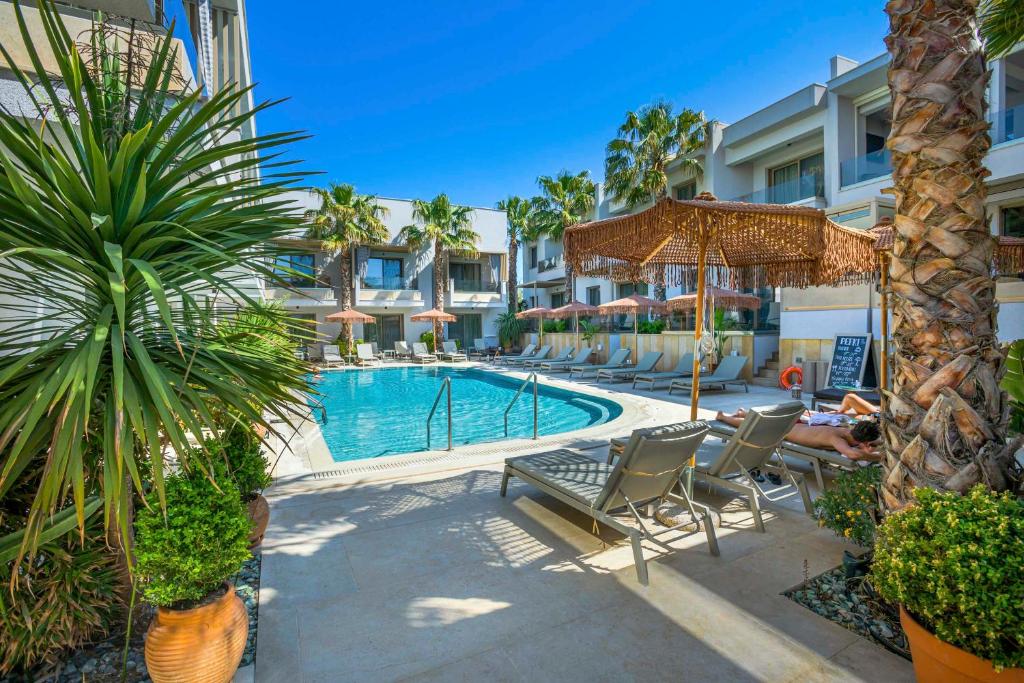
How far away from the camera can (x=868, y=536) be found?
3.07 meters

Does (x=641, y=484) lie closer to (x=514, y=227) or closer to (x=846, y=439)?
(x=846, y=439)

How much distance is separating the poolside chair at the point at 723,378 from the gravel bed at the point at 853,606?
9.29m

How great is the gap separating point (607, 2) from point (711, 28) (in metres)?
2.77

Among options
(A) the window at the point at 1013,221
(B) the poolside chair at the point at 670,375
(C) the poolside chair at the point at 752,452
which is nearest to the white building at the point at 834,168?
(A) the window at the point at 1013,221

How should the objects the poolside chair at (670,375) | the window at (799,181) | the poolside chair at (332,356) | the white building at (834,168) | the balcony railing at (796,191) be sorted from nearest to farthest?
1. the white building at (834,168)
2. the poolside chair at (670,375)
3. the balcony railing at (796,191)
4. the window at (799,181)
5. the poolside chair at (332,356)

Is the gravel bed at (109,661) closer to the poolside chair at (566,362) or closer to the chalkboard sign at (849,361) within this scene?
the chalkboard sign at (849,361)

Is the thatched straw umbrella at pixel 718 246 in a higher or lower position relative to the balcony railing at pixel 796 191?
lower

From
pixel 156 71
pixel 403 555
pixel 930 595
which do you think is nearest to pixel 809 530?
pixel 930 595

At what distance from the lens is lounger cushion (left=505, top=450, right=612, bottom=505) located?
3.88 m

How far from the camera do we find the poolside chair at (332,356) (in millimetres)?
20703

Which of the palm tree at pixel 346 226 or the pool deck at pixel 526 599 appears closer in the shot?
the pool deck at pixel 526 599

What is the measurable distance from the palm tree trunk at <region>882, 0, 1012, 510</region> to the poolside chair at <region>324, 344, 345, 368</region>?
20413mm

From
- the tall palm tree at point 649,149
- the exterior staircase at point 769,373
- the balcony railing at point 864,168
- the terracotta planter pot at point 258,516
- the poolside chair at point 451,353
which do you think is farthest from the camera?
the poolside chair at point 451,353

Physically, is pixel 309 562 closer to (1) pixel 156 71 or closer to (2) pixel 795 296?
(1) pixel 156 71
